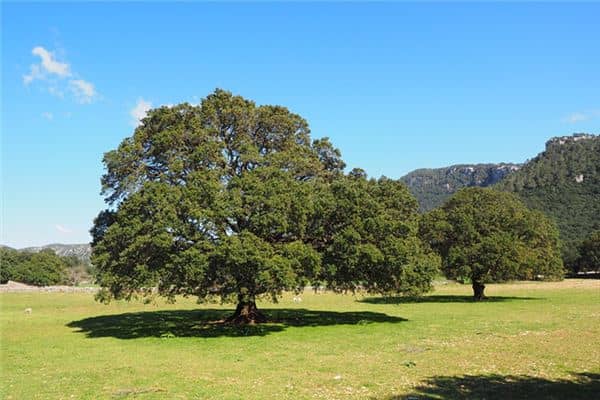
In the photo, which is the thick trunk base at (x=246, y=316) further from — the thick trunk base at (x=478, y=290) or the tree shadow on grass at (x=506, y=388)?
the thick trunk base at (x=478, y=290)

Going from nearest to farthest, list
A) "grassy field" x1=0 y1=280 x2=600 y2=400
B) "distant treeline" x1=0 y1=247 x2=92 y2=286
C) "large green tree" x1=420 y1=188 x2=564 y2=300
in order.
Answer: "grassy field" x1=0 y1=280 x2=600 y2=400, "large green tree" x1=420 y1=188 x2=564 y2=300, "distant treeline" x1=0 y1=247 x2=92 y2=286

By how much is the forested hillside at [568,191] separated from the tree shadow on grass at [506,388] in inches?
5451

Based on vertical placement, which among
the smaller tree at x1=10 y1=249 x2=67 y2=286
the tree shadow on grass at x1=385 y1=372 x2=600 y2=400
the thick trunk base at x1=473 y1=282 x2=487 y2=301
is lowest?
the tree shadow on grass at x1=385 y1=372 x2=600 y2=400

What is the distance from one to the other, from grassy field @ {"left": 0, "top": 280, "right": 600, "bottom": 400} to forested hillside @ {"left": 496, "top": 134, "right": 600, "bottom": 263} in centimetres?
12646

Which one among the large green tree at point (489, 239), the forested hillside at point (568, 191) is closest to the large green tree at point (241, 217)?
the large green tree at point (489, 239)

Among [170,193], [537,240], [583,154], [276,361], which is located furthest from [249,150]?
[583,154]

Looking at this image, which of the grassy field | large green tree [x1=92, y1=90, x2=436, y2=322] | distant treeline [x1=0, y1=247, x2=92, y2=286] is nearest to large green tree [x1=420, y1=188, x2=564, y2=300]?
the grassy field

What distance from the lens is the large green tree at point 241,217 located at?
28.0 meters

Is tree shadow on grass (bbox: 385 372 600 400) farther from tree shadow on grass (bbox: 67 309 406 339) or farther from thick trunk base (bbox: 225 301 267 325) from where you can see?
thick trunk base (bbox: 225 301 267 325)

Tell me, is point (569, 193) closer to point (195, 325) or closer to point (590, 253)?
point (590, 253)

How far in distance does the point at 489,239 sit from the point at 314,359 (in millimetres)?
41309

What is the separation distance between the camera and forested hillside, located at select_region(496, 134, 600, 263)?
15488 centimetres

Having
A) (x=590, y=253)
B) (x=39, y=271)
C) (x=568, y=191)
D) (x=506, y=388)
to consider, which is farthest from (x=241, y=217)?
(x=568, y=191)

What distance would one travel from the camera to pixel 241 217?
2936 cm
